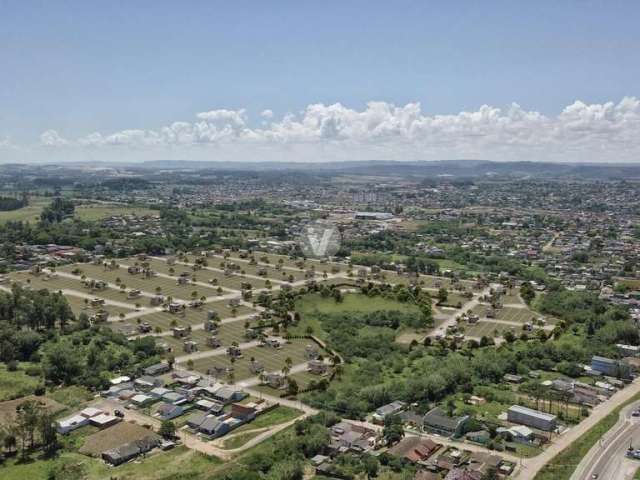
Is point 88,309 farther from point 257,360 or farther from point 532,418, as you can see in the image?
point 532,418

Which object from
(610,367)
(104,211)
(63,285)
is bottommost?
(610,367)

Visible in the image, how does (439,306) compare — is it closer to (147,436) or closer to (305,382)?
(305,382)

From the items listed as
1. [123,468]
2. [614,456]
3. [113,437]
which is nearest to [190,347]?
[113,437]

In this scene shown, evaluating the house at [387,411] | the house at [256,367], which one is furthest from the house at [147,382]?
the house at [387,411]

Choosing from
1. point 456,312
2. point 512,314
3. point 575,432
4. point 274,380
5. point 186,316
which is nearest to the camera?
point 575,432

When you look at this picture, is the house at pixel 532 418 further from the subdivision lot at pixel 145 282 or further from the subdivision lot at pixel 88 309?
the subdivision lot at pixel 88 309

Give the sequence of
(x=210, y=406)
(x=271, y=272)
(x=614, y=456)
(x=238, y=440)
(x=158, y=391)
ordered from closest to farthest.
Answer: (x=614, y=456) → (x=238, y=440) → (x=210, y=406) → (x=158, y=391) → (x=271, y=272)

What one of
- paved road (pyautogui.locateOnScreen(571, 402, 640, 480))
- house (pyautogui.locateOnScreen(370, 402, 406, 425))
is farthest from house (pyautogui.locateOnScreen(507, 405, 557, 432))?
house (pyautogui.locateOnScreen(370, 402, 406, 425))

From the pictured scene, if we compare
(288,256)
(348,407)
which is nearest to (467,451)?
(348,407)
